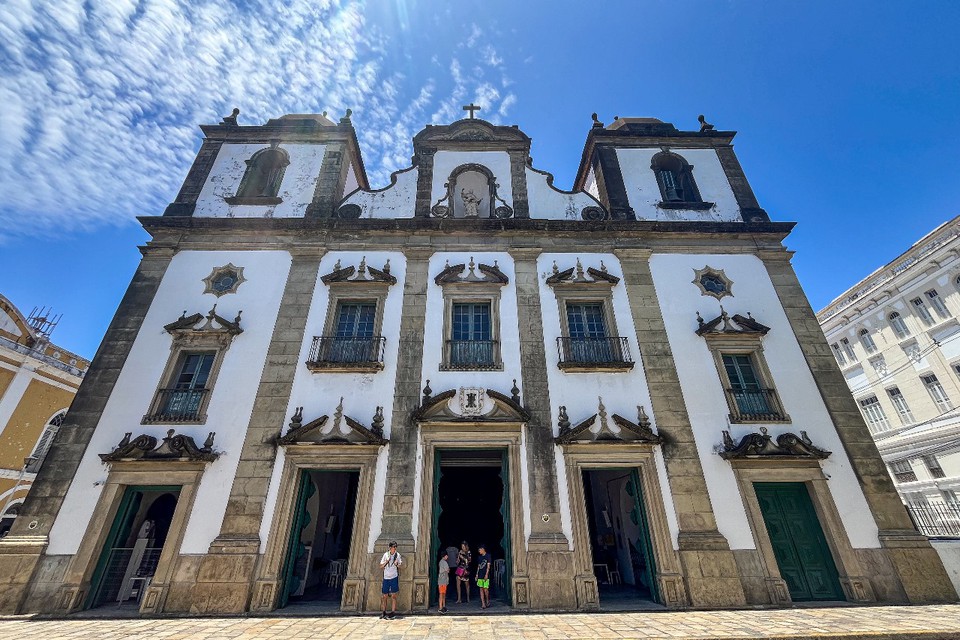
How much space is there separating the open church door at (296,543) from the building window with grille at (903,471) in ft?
94.8

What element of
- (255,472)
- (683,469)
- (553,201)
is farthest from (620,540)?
(553,201)

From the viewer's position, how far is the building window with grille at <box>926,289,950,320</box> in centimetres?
2112

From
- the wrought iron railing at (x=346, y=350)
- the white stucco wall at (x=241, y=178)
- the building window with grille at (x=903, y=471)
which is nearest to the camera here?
the wrought iron railing at (x=346, y=350)

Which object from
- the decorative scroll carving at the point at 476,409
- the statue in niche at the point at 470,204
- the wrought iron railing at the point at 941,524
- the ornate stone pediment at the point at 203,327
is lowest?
the wrought iron railing at the point at 941,524

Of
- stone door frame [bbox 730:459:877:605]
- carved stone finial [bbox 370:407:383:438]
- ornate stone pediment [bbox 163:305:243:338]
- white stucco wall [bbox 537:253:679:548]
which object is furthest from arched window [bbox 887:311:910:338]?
ornate stone pediment [bbox 163:305:243:338]

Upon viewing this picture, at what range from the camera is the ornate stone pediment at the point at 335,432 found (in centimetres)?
975

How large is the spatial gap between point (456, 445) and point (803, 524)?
8165 mm

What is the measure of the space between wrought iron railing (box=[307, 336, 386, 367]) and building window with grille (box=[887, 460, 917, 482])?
27.8m

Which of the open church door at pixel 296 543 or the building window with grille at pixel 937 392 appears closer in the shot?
the open church door at pixel 296 543

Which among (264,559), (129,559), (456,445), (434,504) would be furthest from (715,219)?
(129,559)

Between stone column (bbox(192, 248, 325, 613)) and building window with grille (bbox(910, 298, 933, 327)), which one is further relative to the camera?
building window with grille (bbox(910, 298, 933, 327))

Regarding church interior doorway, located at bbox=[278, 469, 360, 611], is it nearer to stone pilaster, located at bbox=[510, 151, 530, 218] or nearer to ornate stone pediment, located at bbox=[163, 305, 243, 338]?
ornate stone pediment, located at bbox=[163, 305, 243, 338]

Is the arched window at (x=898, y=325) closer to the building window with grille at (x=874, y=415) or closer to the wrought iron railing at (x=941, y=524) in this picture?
the building window with grille at (x=874, y=415)

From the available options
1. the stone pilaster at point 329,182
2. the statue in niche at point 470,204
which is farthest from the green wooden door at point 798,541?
the stone pilaster at point 329,182
